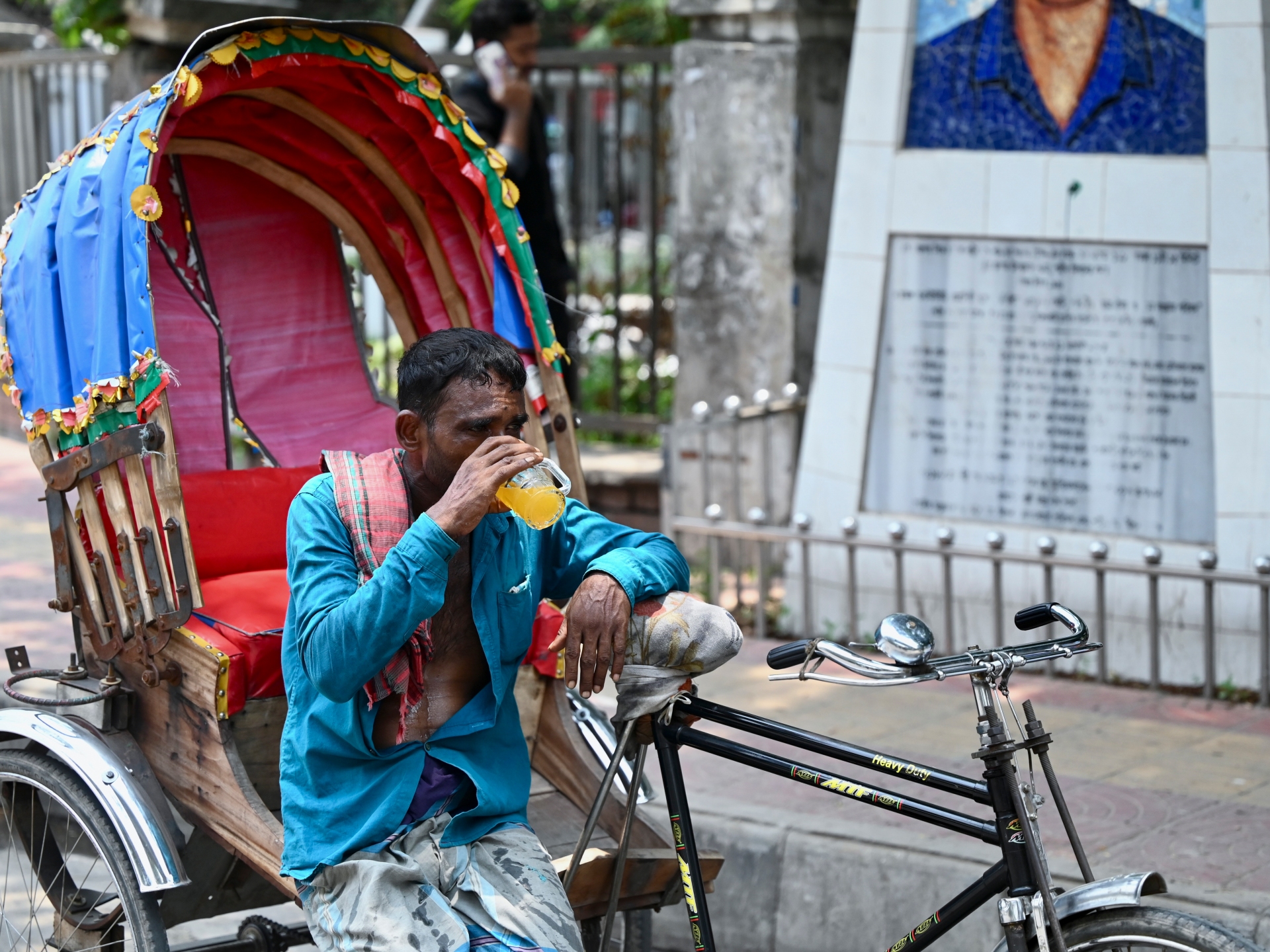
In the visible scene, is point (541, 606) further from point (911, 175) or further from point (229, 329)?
point (911, 175)

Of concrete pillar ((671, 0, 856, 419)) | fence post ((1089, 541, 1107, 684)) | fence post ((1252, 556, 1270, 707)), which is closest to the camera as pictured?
fence post ((1252, 556, 1270, 707))

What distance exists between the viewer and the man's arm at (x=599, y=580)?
259 centimetres

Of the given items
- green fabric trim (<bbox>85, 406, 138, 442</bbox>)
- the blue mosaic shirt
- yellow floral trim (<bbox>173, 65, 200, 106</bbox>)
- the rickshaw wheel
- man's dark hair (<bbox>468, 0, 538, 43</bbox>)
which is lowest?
the rickshaw wheel

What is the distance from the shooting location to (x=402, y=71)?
128 inches

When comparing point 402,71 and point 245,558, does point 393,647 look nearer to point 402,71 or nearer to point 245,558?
point 245,558

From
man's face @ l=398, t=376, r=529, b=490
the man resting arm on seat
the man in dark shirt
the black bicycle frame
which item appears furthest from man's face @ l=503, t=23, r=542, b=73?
the black bicycle frame

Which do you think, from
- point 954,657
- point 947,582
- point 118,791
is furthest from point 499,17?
point 954,657

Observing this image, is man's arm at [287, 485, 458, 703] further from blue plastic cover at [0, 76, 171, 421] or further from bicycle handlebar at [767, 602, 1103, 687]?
blue plastic cover at [0, 76, 171, 421]

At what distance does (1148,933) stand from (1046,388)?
3.53m

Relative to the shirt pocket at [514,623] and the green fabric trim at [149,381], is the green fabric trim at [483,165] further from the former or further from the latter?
the shirt pocket at [514,623]

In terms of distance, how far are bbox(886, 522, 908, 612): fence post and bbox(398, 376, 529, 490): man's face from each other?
10.5ft

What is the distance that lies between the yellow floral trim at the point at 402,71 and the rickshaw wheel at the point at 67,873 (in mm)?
1548

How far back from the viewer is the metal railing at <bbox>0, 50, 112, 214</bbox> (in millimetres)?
8695

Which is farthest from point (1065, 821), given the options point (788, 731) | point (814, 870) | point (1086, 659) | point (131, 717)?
point (1086, 659)
